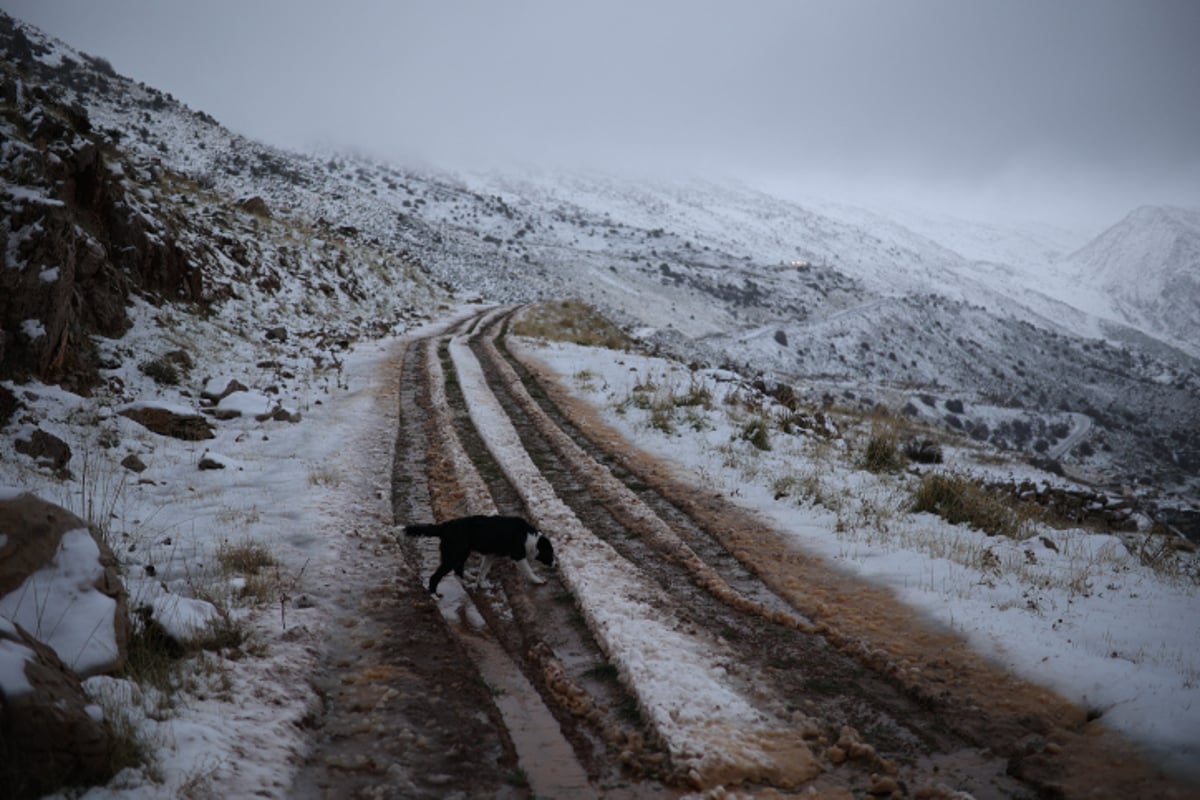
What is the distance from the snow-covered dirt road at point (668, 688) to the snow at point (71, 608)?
1376 mm

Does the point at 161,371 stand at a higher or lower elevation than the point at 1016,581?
lower

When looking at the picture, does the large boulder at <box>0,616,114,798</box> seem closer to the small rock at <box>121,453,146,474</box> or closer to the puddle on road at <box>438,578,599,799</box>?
the puddle on road at <box>438,578,599,799</box>

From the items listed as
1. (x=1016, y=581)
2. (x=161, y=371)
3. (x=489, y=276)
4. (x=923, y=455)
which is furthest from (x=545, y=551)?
(x=489, y=276)

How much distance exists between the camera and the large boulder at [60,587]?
11.6 ft

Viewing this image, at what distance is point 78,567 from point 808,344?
56.5m

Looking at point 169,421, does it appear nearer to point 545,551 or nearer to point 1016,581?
point 545,551

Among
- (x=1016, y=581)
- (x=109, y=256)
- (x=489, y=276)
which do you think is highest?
(x=489, y=276)

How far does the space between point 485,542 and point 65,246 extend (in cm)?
835

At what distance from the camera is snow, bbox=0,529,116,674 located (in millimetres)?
3495

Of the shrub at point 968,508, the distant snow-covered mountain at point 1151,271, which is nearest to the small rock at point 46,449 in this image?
the shrub at point 968,508

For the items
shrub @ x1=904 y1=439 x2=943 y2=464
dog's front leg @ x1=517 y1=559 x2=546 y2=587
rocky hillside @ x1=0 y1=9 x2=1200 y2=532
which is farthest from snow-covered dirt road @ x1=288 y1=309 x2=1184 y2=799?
rocky hillside @ x1=0 y1=9 x2=1200 y2=532

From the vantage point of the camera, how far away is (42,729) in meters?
2.62

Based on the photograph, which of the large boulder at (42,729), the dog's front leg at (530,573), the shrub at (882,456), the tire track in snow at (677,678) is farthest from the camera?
the shrub at (882,456)

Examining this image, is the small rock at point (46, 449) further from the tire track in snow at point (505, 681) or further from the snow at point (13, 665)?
the snow at point (13, 665)
